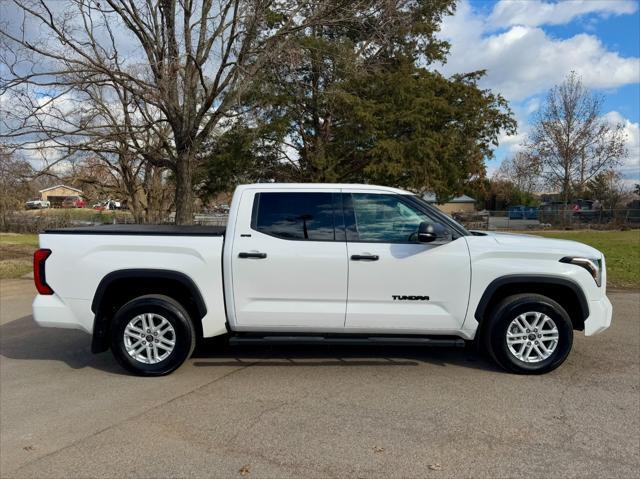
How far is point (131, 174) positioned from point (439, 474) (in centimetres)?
2544

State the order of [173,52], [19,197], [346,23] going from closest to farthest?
[173,52] < [346,23] < [19,197]

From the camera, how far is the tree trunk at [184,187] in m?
12.6

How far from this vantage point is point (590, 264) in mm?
4941

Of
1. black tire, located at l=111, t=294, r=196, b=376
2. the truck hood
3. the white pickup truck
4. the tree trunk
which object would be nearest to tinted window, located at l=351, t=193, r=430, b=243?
the white pickup truck

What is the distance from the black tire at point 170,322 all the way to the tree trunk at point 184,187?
26.1ft

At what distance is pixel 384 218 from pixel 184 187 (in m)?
8.81

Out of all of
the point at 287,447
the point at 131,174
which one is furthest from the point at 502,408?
the point at 131,174

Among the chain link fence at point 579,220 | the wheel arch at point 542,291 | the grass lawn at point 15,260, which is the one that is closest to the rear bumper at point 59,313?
the wheel arch at point 542,291

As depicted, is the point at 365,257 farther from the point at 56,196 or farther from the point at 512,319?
the point at 56,196

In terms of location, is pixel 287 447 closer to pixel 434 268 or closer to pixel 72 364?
pixel 434 268

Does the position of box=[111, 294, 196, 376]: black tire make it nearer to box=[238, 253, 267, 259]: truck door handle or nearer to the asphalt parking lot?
the asphalt parking lot

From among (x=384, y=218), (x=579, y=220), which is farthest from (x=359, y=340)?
(x=579, y=220)

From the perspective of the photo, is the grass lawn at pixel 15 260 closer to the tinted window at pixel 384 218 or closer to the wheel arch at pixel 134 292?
the wheel arch at pixel 134 292

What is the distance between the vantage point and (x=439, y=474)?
323cm
